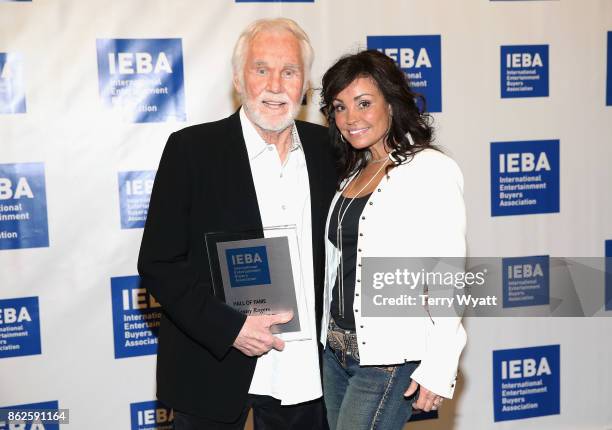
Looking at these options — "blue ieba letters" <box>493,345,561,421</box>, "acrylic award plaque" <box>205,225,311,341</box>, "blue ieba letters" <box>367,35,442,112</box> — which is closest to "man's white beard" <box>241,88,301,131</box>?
"acrylic award plaque" <box>205,225,311,341</box>

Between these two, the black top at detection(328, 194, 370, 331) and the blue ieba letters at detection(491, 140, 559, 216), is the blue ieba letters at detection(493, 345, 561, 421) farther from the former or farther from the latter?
the black top at detection(328, 194, 370, 331)

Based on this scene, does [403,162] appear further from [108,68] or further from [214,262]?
[108,68]

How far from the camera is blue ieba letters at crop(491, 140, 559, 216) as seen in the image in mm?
3793

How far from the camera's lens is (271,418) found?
2363mm

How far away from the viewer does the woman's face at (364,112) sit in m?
2.24

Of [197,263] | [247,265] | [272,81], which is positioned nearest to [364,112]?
[272,81]

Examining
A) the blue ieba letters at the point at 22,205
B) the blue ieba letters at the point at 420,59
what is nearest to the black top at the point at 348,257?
the blue ieba letters at the point at 420,59

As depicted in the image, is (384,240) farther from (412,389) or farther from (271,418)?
(271,418)

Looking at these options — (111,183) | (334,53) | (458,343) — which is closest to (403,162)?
(458,343)

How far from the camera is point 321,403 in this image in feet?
8.13

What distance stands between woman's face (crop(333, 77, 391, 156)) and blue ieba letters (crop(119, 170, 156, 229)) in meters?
1.47

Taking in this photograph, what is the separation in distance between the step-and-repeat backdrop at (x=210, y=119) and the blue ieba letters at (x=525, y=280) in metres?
0.01

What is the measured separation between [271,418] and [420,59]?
2246 millimetres

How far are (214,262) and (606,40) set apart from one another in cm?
308
